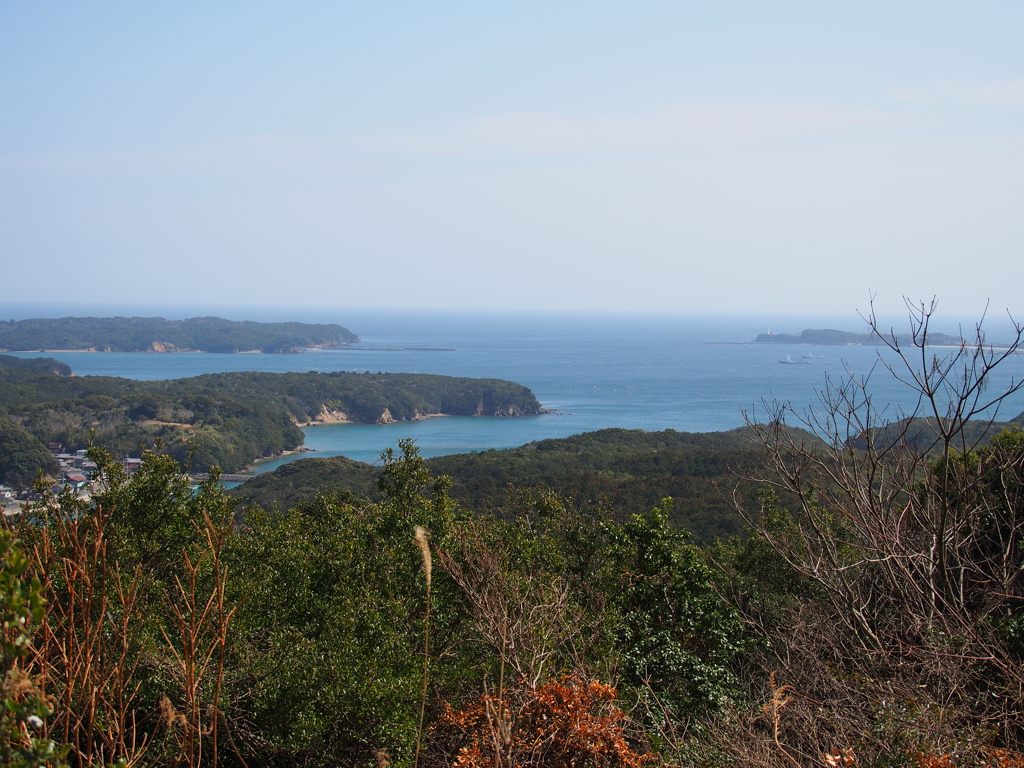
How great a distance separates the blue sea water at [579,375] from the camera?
7362 centimetres

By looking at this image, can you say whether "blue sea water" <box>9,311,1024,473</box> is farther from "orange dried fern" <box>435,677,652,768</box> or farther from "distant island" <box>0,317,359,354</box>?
"orange dried fern" <box>435,677,652,768</box>

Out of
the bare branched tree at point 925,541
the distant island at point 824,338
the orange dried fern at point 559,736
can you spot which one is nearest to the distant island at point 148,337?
the distant island at point 824,338

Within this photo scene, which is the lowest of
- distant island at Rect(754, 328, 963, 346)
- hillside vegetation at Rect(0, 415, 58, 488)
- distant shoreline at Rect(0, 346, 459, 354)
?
hillside vegetation at Rect(0, 415, 58, 488)

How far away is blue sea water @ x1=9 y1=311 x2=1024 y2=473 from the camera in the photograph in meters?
73.6

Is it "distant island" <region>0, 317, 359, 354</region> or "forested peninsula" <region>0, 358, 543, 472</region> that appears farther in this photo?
"distant island" <region>0, 317, 359, 354</region>

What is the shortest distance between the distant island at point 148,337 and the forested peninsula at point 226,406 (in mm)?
59822

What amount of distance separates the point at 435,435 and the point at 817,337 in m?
122

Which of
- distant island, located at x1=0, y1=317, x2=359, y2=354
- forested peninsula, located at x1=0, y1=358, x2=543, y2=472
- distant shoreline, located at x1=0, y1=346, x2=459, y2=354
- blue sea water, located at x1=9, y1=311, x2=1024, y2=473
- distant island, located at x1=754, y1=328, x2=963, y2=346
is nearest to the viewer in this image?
forested peninsula, located at x1=0, y1=358, x2=543, y2=472

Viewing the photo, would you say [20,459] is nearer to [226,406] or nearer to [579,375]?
[226,406]

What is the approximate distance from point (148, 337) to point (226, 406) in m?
97.0

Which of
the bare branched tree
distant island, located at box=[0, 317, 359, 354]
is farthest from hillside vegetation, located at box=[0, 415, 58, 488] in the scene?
distant island, located at box=[0, 317, 359, 354]

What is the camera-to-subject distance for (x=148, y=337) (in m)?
153

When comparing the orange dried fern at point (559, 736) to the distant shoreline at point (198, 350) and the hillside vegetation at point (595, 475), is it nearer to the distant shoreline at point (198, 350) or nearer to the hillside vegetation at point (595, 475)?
the hillside vegetation at point (595, 475)

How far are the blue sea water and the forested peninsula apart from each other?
271 centimetres
